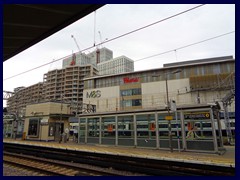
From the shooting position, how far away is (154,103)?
42.0m

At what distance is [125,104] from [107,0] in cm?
4151

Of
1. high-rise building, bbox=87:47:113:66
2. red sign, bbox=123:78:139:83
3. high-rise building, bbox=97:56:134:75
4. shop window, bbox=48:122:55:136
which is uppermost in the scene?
high-rise building, bbox=87:47:113:66

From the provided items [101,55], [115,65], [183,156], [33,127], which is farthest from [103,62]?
[183,156]

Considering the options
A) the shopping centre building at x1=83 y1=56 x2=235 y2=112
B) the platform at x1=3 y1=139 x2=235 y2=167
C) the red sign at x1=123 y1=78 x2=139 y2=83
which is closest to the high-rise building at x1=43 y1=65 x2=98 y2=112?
the shopping centre building at x1=83 y1=56 x2=235 y2=112

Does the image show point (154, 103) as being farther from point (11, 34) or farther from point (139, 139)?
point (11, 34)

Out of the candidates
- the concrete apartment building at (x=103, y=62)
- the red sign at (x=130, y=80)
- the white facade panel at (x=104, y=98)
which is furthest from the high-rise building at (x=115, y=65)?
the red sign at (x=130, y=80)

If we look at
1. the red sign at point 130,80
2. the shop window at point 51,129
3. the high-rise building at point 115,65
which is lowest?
the shop window at point 51,129

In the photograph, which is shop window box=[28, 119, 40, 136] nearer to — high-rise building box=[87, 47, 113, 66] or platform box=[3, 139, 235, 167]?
platform box=[3, 139, 235, 167]

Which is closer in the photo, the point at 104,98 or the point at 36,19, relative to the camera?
the point at 36,19

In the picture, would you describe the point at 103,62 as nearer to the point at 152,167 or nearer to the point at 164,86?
the point at 164,86

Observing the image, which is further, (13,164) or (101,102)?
(101,102)

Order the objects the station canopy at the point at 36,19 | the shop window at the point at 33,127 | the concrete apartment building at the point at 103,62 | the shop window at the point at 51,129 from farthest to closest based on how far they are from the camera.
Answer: the concrete apartment building at the point at 103,62
the shop window at the point at 33,127
the shop window at the point at 51,129
the station canopy at the point at 36,19

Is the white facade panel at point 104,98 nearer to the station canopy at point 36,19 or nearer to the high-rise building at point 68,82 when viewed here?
the high-rise building at point 68,82

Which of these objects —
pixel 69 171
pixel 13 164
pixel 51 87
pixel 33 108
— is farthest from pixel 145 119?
pixel 51 87
